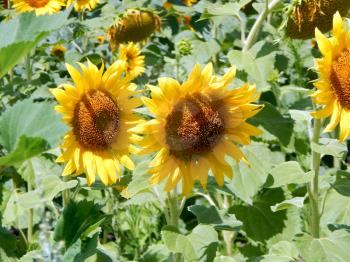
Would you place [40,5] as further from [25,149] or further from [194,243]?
[25,149]

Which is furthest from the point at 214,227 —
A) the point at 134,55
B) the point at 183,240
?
the point at 134,55

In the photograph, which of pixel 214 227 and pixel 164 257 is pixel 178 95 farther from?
pixel 164 257

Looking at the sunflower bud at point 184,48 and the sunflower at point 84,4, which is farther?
the sunflower at point 84,4

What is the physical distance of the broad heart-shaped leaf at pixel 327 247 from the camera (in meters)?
1.53

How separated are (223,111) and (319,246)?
1.37 feet

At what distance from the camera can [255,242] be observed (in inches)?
73.6

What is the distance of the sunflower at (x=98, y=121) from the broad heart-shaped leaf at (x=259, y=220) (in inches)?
20.2

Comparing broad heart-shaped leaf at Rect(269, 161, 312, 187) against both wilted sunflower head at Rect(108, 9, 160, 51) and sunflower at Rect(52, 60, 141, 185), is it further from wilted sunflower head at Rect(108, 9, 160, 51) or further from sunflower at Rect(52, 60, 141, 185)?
wilted sunflower head at Rect(108, 9, 160, 51)

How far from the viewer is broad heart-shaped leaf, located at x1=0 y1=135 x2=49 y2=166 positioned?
2.42 ft

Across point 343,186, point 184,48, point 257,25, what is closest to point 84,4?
point 184,48

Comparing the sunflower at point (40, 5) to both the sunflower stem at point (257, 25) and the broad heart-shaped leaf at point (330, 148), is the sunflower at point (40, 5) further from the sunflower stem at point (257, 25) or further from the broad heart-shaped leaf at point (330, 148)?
the broad heart-shaped leaf at point (330, 148)

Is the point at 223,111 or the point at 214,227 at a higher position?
the point at 223,111

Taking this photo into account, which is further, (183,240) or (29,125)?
(183,240)

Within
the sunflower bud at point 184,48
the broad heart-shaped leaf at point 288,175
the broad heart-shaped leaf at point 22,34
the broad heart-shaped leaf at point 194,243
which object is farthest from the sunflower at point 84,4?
the broad heart-shaped leaf at point 22,34
